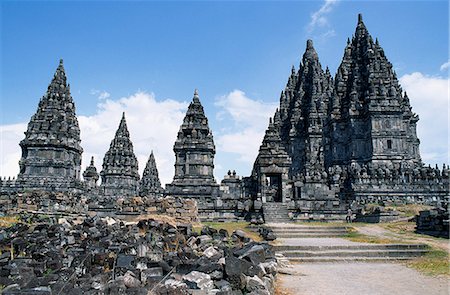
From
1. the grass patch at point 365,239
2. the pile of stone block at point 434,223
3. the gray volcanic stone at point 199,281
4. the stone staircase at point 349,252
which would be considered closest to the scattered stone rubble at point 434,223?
the pile of stone block at point 434,223

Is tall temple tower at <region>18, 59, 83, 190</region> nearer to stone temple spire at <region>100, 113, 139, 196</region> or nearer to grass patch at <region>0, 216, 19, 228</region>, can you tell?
stone temple spire at <region>100, 113, 139, 196</region>

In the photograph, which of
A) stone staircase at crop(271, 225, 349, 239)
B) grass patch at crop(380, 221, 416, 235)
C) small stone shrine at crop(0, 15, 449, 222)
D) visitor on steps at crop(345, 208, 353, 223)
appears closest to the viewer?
stone staircase at crop(271, 225, 349, 239)

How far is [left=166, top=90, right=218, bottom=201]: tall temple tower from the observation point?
31.9m

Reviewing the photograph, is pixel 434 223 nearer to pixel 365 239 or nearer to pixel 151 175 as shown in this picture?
pixel 365 239

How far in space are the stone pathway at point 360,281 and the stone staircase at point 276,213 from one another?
1060cm

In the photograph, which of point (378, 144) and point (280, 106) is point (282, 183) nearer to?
point (378, 144)

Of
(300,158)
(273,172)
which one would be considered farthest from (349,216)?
(300,158)

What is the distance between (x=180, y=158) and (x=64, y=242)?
24.4m

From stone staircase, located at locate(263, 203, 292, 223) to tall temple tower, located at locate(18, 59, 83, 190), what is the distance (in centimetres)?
2504

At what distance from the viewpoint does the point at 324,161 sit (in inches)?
1882

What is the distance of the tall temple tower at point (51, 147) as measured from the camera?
3625 cm

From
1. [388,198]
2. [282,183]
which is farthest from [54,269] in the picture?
[388,198]

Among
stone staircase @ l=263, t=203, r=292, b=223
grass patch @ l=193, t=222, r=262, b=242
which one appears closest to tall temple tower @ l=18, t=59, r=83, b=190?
grass patch @ l=193, t=222, r=262, b=242

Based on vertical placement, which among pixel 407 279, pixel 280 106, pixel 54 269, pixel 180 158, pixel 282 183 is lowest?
pixel 407 279
